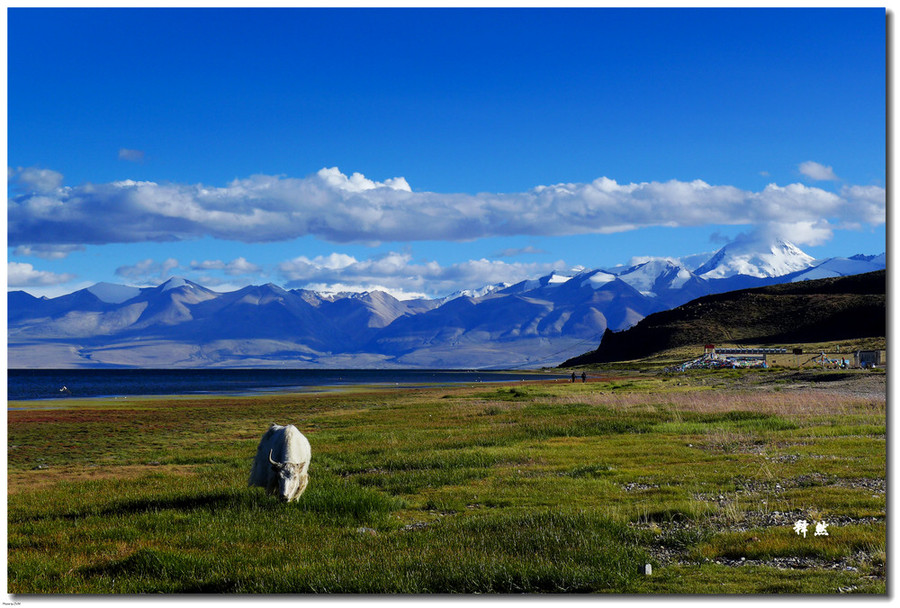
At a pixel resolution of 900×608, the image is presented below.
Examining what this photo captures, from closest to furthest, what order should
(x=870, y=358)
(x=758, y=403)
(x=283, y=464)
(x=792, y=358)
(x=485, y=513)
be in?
(x=485, y=513)
(x=283, y=464)
(x=758, y=403)
(x=870, y=358)
(x=792, y=358)

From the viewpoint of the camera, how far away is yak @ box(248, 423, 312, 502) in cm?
1675

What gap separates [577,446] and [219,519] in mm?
16744

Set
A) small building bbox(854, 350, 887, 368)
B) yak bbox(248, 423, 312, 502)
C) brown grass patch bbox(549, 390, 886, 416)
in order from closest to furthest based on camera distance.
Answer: yak bbox(248, 423, 312, 502) < brown grass patch bbox(549, 390, 886, 416) < small building bbox(854, 350, 887, 368)

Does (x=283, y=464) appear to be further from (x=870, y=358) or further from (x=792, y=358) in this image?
(x=792, y=358)

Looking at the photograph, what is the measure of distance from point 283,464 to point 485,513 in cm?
482

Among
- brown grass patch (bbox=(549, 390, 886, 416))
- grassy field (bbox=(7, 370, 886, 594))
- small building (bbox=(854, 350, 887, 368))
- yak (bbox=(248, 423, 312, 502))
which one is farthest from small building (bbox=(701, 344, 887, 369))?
yak (bbox=(248, 423, 312, 502))

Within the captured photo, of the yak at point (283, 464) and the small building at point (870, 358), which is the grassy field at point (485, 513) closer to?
the yak at point (283, 464)

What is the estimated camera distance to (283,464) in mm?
16938

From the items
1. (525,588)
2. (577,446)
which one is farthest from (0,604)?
(577,446)

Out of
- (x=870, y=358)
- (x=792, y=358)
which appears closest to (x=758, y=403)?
(x=870, y=358)

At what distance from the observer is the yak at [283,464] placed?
16750 mm

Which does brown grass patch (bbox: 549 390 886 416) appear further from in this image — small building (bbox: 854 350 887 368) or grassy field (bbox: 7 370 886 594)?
small building (bbox: 854 350 887 368)

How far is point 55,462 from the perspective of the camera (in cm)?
3059

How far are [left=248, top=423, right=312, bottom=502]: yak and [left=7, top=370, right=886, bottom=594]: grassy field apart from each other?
380 mm
